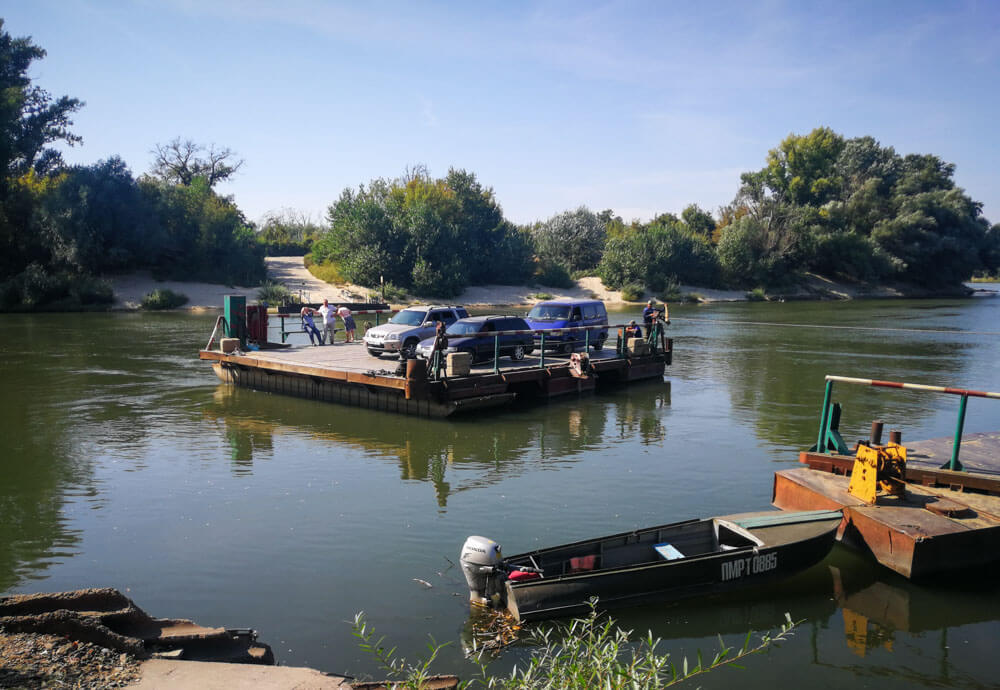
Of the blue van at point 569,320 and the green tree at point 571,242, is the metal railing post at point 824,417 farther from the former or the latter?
the green tree at point 571,242

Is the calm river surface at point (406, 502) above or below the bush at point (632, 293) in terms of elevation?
below

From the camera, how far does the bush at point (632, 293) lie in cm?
7350

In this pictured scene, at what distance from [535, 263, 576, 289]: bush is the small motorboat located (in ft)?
223

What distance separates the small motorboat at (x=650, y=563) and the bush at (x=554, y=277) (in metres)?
68.1

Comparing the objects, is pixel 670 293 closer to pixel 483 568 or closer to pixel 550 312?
pixel 550 312

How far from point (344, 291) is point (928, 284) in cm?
7182

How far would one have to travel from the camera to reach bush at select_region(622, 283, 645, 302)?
241 feet

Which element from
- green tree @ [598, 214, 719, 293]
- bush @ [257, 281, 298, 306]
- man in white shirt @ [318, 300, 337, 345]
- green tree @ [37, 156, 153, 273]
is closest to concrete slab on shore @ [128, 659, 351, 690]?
man in white shirt @ [318, 300, 337, 345]

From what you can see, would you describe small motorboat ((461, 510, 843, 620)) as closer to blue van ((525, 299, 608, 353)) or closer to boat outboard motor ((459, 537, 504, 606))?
boat outboard motor ((459, 537, 504, 606))

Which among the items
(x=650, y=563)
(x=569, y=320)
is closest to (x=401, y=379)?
(x=569, y=320)

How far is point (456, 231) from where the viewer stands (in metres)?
70.4

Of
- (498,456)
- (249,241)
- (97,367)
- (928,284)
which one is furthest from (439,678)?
(928,284)

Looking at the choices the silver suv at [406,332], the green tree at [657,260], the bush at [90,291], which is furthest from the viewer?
the green tree at [657,260]

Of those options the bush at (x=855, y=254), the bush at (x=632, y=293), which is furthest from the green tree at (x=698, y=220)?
the bush at (x=632, y=293)
